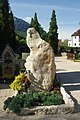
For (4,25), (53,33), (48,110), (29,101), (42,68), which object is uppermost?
(4,25)

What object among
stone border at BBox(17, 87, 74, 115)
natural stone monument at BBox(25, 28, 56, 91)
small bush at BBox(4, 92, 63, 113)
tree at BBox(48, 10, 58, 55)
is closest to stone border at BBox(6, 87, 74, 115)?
stone border at BBox(17, 87, 74, 115)

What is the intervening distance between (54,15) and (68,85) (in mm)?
51002

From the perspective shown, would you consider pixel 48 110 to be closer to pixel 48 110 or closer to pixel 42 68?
pixel 48 110

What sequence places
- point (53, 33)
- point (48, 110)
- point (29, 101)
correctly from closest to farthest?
point (48, 110) < point (29, 101) < point (53, 33)

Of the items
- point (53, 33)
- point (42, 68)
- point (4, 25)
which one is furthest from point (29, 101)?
point (53, 33)

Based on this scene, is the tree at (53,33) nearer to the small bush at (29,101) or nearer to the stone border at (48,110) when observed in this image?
the small bush at (29,101)

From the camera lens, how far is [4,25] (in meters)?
30.9

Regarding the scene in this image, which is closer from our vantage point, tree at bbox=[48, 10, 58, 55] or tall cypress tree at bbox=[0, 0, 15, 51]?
tall cypress tree at bbox=[0, 0, 15, 51]

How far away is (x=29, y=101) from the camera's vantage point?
12.2 meters

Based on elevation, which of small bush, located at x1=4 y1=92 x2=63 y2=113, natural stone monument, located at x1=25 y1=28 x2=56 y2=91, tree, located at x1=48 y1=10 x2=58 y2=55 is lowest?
small bush, located at x1=4 y1=92 x2=63 y2=113

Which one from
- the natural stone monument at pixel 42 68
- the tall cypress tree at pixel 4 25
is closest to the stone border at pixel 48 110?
the natural stone monument at pixel 42 68

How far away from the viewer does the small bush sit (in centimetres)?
1185

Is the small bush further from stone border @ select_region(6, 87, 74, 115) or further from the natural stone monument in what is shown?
the natural stone monument

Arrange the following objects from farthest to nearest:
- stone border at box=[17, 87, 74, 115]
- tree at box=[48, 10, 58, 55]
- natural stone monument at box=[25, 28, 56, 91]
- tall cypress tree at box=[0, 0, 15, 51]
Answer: tree at box=[48, 10, 58, 55] < tall cypress tree at box=[0, 0, 15, 51] < natural stone monument at box=[25, 28, 56, 91] < stone border at box=[17, 87, 74, 115]
